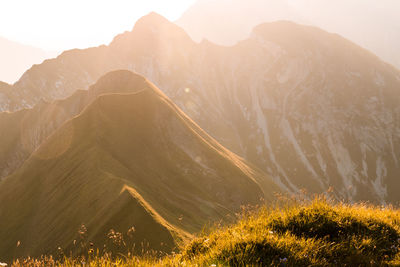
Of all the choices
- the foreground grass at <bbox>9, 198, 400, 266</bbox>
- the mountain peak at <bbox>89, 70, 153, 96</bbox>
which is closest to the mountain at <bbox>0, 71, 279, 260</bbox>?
the mountain peak at <bbox>89, 70, 153, 96</bbox>

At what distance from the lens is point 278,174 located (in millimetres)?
184750

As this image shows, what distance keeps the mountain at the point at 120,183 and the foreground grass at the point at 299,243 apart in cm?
2271

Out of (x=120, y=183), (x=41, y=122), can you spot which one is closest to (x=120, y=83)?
(x=41, y=122)

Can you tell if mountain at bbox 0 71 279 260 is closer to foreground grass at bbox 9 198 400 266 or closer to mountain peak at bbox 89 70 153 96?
mountain peak at bbox 89 70 153 96

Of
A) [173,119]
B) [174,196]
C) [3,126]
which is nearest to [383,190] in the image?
[173,119]

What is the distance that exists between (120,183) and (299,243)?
41.2 meters

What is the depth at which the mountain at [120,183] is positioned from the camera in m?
37.5

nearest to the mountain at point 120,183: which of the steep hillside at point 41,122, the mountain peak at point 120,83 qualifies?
the mountain peak at point 120,83

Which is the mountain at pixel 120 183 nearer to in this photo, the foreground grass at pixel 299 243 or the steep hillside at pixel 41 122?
the foreground grass at pixel 299 243

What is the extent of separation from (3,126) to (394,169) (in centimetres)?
23208

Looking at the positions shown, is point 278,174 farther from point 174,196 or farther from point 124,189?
point 124,189

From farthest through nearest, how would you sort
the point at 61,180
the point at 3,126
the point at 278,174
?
the point at 278,174, the point at 3,126, the point at 61,180

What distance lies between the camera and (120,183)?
1705 inches

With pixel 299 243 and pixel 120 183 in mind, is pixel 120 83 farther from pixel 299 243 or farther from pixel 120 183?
pixel 299 243
